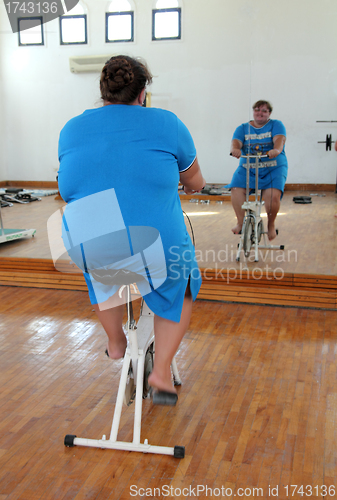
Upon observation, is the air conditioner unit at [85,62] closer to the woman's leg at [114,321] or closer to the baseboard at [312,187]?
the baseboard at [312,187]

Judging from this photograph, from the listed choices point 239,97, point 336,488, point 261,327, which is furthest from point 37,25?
point 336,488

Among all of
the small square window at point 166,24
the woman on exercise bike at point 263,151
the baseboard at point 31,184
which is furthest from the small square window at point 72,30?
the woman on exercise bike at point 263,151

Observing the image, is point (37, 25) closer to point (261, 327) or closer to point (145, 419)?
point (261, 327)

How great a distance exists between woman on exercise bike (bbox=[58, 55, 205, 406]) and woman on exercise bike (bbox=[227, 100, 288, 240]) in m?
2.37

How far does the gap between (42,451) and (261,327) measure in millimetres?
1594

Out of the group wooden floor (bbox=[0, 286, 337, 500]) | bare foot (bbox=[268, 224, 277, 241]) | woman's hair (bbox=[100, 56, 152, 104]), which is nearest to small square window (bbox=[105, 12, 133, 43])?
bare foot (bbox=[268, 224, 277, 241])

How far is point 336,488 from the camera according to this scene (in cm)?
152

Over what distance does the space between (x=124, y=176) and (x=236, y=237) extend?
11.0ft

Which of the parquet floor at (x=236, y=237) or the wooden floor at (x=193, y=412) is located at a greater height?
the parquet floor at (x=236, y=237)

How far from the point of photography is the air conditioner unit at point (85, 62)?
6.52 metres

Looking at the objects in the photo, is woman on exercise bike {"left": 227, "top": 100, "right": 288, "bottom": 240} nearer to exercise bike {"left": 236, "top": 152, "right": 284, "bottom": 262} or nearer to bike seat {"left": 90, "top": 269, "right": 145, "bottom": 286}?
exercise bike {"left": 236, "top": 152, "right": 284, "bottom": 262}

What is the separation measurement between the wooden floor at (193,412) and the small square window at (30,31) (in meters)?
5.51

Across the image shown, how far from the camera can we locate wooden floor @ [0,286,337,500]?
157 centimetres

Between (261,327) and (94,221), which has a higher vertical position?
(94,221)
